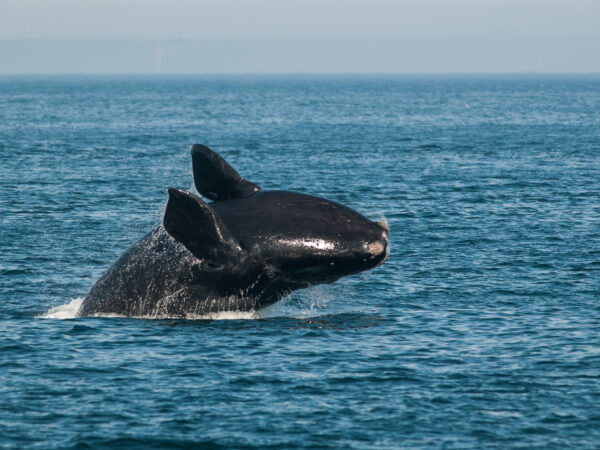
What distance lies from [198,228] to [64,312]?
8367mm

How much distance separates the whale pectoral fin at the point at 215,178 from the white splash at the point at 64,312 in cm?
638

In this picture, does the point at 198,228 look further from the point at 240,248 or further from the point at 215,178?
the point at 215,178

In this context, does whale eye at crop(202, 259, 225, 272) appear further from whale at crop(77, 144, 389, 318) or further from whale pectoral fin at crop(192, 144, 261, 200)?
whale pectoral fin at crop(192, 144, 261, 200)

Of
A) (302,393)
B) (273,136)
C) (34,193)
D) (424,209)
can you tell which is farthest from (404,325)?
(273,136)

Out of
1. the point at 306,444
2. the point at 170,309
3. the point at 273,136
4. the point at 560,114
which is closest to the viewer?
the point at 306,444

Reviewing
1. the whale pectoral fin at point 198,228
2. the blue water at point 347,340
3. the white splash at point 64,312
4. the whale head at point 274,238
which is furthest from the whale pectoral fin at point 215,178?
the white splash at point 64,312

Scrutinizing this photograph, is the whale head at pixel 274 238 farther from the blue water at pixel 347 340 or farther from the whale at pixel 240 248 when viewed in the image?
the blue water at pixel 347 340

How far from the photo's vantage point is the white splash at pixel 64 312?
2508 centimetres

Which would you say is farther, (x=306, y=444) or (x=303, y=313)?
(x=303, y=313)

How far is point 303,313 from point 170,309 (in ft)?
17.0

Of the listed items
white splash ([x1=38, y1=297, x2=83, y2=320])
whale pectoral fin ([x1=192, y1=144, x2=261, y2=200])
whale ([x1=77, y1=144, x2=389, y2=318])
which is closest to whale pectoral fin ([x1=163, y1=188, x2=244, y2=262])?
whale ([x1=77, y1=144, x2=389, y2=318])

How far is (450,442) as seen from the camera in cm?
1708

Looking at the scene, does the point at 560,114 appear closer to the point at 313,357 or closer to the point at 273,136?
the point at 273,136

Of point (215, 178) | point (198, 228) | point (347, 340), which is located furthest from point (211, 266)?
point (347, 340)
